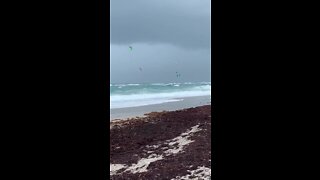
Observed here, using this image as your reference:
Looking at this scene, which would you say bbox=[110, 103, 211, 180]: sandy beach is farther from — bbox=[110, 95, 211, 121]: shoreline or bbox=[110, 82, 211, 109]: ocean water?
bbox=[110, 82, 211, 109]: ocean water

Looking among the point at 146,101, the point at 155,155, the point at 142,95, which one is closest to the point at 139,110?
the point at 146,101

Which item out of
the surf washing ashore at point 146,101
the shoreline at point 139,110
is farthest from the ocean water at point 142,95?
the shoreline at point 139,110

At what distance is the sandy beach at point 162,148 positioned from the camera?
20.1 ft

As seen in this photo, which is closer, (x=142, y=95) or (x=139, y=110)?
(x=139, y=110)

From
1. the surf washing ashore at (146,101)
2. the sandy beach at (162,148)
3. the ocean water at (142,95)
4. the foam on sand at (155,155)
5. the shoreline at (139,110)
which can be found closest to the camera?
the sandy beach at (162,148)

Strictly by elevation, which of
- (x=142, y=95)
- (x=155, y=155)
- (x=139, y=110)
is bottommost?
(x=155, y=155)

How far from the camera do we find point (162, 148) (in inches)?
318

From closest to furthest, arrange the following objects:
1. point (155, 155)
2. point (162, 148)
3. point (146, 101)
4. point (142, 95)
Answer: point (155, 155)
point (162, 148)
point (146, 101)
point (142, 95)

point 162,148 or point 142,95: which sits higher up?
point 142,95

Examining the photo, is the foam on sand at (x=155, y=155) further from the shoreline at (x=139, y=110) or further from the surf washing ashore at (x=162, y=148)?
the shoreline at (x=139, y=110)

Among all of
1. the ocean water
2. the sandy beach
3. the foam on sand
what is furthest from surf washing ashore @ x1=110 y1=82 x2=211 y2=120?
the foam on sand

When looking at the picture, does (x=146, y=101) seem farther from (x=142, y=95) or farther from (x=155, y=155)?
(x=155, y=155)

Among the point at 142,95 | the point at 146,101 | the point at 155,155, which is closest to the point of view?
the point at 155,155
